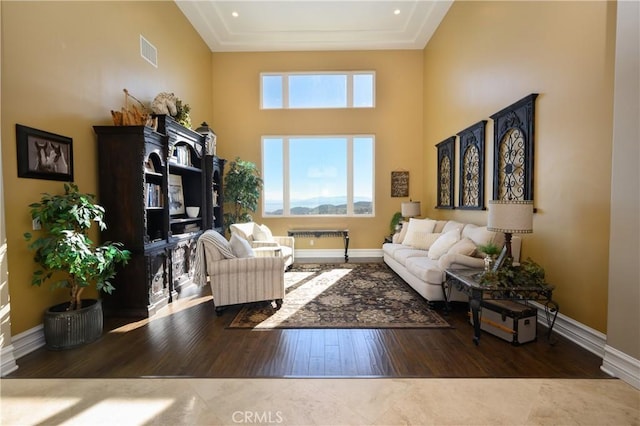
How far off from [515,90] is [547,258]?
2043 millimetres

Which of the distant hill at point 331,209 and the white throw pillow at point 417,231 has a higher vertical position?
the distant hill at point 331,209

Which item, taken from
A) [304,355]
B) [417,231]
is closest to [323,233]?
[417,231]

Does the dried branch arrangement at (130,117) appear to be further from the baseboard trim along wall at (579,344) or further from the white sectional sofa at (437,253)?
the white sectional sofa at (437,253)

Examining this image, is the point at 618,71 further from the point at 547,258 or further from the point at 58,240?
the point at 58,240

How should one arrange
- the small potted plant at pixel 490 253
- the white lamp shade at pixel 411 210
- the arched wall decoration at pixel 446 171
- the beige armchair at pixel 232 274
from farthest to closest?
the white lamp shade at pixel 411 210
the arched wall decoration at pixel 446 171
the beige armchair at pixel 232 274
the small potted plant at pixel 490 253

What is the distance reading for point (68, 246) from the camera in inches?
95.1

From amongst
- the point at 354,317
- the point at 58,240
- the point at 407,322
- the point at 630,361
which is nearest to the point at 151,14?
the point at 58,240

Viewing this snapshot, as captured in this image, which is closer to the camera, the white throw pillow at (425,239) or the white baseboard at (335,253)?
the white throw pillow at (425,239)

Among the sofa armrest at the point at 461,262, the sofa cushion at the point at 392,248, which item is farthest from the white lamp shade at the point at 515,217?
the sofa cushion at the point at 392,248

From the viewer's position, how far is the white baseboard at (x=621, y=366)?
2014 millimetres

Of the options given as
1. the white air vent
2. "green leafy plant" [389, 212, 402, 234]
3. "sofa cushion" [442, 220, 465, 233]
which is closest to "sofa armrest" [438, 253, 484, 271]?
"sofa cushion" [442, 220, 465, 233]

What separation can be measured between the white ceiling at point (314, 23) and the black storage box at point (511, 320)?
5.23 m

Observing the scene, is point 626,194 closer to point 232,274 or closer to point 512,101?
point 512,101

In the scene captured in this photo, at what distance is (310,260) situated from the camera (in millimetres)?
6395
